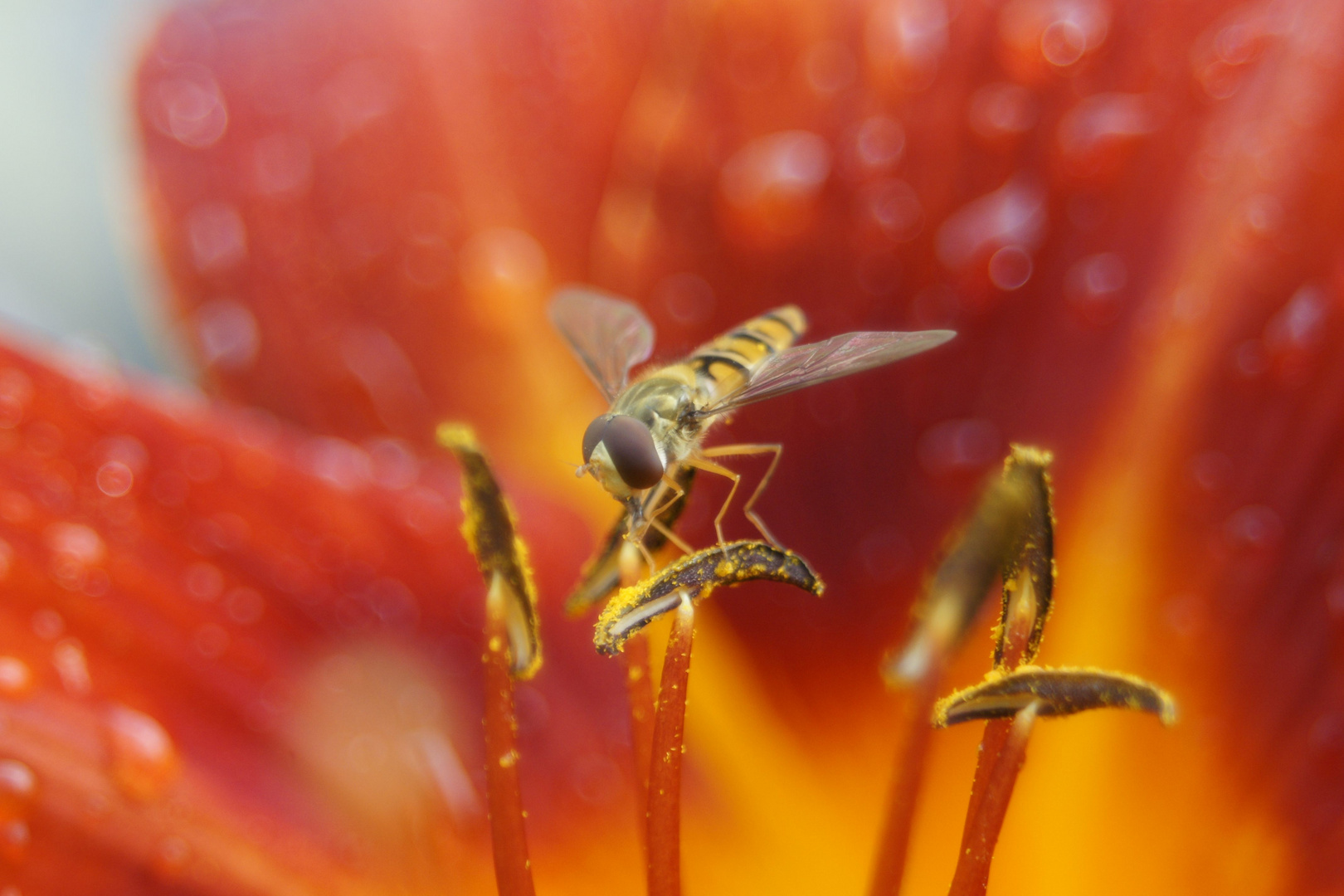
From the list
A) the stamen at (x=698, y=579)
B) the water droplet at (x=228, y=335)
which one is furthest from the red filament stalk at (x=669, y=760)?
the water droplet at (x=228, y=335)

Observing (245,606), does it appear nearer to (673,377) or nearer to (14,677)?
(14,677)

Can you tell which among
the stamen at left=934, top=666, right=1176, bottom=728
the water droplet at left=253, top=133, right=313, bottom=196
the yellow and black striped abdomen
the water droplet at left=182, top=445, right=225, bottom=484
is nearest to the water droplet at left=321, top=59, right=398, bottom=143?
the water droplet at left=253, top=133, right=313, bottom=196

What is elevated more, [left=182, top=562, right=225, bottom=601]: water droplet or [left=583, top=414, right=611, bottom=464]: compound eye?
[left=182, top=562, right=225, bottom=601]: water droplet

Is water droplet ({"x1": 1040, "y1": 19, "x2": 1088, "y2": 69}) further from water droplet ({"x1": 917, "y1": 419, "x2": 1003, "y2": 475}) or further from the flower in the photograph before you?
water droplet ({"x1": 917, "y1": 419, "x2": 1003, "y2": 475})

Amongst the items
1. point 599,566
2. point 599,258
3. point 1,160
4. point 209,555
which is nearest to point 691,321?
point 599,258

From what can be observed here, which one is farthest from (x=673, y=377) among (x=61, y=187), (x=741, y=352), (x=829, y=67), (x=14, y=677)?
(x=61, y=187)
